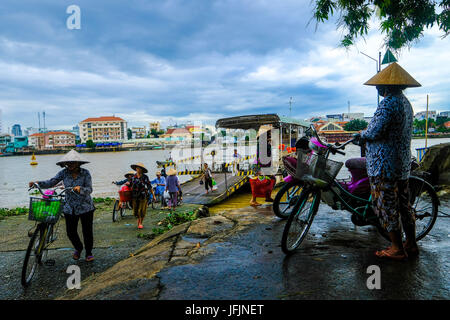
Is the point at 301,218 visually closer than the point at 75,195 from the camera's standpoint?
Yes

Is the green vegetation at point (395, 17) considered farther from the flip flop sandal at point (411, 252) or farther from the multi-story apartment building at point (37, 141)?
the multi-story apartment building at point (37, 141)

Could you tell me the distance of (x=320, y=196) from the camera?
3.24 metres

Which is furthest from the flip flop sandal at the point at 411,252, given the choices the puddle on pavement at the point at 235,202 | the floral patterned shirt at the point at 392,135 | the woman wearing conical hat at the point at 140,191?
the puddle on pavement at the point at 235,202

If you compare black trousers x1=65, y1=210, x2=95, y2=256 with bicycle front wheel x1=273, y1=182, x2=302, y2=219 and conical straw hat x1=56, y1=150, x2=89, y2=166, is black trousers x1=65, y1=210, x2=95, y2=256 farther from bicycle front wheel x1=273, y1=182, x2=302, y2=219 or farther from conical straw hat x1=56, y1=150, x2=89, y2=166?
bicycle front wheel x1=273, y1=182, x2=302, y2=219

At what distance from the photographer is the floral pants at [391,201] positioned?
282 centimetres

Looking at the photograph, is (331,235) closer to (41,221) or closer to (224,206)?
(41,221)

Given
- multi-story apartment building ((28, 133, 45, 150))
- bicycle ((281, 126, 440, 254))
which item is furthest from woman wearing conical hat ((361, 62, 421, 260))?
multi-story apartment building ((28, 133, 45, 150))

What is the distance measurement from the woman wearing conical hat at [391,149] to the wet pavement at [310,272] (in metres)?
0.35

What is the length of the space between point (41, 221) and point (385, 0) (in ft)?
20.0

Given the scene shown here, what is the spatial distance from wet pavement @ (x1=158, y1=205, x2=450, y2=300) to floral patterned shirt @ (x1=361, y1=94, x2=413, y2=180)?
90 centimetres

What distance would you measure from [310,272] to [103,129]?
14542 centimetres

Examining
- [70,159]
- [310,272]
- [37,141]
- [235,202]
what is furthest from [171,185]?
[37,141]

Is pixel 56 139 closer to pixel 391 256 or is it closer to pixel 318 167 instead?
pixel 318 167

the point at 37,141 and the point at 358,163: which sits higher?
the point at 37,141
